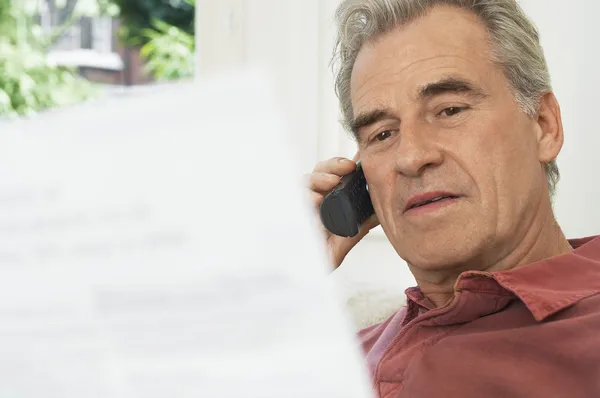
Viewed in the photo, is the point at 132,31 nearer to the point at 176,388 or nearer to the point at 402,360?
the point at 402,360

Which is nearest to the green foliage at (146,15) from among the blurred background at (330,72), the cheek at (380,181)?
the blurred background at (330,72)

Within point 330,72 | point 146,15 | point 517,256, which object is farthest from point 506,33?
point 146,15

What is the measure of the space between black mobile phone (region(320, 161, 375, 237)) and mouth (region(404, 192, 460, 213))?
0.19m

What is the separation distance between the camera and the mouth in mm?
1096

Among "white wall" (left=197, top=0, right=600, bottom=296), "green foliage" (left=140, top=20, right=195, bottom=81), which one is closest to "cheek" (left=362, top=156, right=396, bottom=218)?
"white wall" (left=197, top=0, right=600, bottom=296)

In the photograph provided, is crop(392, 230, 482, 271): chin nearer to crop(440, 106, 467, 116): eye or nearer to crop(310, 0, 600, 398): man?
crop(310, 0, 600, 398): man

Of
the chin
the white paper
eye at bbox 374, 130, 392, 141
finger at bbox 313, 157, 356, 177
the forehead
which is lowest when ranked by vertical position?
the chin

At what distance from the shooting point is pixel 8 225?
345 millimetres

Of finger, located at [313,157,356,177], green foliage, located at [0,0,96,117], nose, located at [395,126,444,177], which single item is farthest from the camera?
green foliage, located at [0,0,96,117]

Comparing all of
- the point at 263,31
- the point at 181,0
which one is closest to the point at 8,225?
the point at 263,31

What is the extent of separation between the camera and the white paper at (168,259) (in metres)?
0.32

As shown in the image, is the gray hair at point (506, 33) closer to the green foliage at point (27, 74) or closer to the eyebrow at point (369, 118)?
the eyebrow at point (369, 118)

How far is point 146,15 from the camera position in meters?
6.09

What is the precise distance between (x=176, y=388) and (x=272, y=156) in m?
0.11
